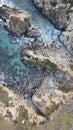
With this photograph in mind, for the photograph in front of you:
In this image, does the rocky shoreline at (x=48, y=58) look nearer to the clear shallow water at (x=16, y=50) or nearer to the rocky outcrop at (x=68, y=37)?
the rocky outcrop at (x=68, y=37)

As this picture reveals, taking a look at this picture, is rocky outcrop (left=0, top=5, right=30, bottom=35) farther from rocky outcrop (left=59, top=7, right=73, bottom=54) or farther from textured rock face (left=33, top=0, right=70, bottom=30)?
rocky outcrop (left=59, top=7, right=73, bottom=54)

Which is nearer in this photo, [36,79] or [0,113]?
[0,113]

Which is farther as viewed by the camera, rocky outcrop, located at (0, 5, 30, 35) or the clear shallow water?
rocky outcrop, located at (0, 5, 30, 35)

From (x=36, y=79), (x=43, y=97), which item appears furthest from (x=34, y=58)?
(x=43, y=97)

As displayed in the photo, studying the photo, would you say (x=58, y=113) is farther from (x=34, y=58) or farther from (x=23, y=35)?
(x=23, y=35)

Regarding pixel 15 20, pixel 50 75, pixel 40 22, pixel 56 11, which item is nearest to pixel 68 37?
pixel 56 11

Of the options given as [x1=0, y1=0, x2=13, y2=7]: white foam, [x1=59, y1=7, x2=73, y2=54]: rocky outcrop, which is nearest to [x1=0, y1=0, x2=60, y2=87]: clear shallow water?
[x1=0, y1=0, x2=13, y2=7]: white foam
